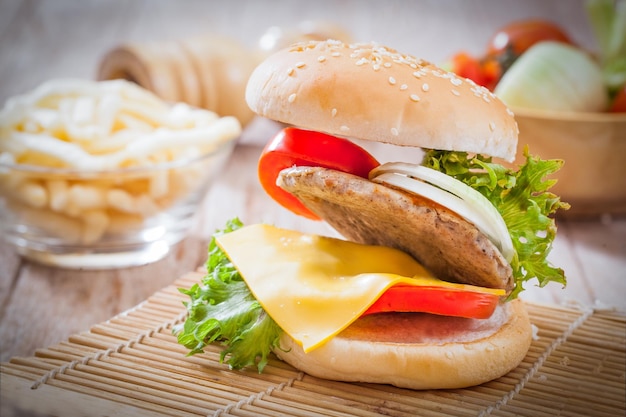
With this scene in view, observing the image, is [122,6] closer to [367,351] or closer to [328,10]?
[328,10]

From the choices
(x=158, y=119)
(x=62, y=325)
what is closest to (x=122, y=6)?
(x=158, y=119)

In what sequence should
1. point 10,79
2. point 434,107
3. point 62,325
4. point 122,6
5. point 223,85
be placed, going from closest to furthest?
point 434,107, point 62,325, point 223,85, point 10,79, point 122,6

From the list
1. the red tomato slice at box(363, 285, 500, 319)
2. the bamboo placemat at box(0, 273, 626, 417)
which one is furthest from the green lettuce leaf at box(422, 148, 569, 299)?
the bamboo placemat at box(0, 273, 626, 417)

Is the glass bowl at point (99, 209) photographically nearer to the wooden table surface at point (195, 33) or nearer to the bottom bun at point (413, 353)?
the wooden table surface at point (195, 33)

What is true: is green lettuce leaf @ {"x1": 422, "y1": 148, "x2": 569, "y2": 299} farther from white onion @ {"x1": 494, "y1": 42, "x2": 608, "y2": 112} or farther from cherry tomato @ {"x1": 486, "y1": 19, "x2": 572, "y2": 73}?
cherry tomato @ {"x1": 486, "y1": 19, "x2": 572, "y2": 73}

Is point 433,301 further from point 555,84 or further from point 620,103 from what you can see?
point 620,103

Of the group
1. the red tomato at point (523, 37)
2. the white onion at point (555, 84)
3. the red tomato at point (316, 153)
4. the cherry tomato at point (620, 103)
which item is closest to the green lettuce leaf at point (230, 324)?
the red tomato at point (316, 153)
